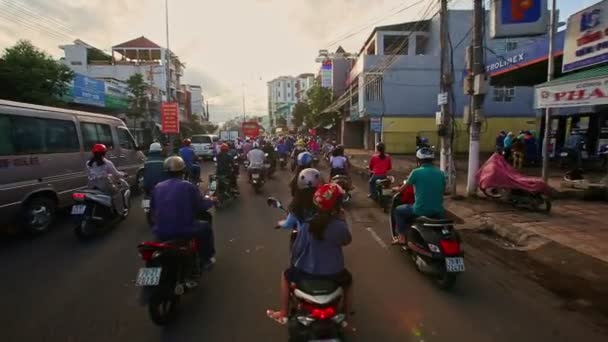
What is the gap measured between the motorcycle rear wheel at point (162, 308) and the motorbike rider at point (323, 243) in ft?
4.53

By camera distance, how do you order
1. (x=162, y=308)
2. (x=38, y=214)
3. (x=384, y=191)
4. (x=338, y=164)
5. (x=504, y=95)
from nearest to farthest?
(x=162, y=308)
(x=38, y=214)
(x=384, y=191)
(x=338, y=164)
(x=504, y=95)

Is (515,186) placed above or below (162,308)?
above

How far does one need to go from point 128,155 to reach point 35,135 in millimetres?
3772

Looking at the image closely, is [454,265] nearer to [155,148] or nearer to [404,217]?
[404,217]

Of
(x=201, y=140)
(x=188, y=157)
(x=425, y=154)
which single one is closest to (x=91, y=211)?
(x=188, y=157)

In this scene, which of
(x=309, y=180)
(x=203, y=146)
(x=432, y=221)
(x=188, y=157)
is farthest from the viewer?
(x=203, y=146)

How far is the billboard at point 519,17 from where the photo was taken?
29.3 feet

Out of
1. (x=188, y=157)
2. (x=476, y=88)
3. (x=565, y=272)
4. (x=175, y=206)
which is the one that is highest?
(x=476, y=88)

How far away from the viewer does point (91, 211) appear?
6.72m

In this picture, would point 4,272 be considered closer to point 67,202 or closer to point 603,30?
point 67,202

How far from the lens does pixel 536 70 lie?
48.2ft

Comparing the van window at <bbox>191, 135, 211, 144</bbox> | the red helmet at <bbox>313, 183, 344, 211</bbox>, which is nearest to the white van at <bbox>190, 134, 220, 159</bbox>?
the van window at <bbox>191, 135, 211, 144</bbox>

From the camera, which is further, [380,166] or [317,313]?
[380,166]

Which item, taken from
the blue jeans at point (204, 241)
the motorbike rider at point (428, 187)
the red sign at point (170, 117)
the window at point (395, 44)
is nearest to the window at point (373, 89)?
the window at point (395, 44)
